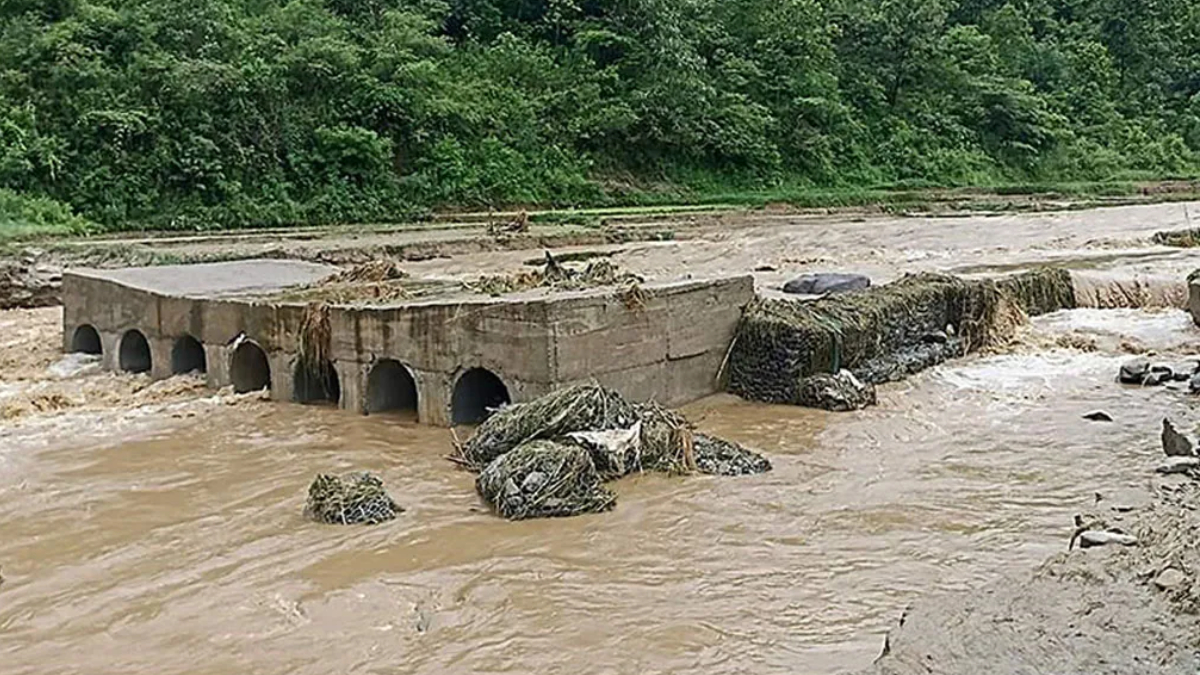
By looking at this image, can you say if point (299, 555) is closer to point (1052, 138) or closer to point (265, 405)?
point (265, 405)

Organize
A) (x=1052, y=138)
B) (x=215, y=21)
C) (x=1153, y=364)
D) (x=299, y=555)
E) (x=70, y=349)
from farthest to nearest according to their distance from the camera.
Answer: (x=1052, y=138) < (x=215, y=21) < (x=70, y=349) < (x=1153, y=364) < (x=299, y=555)

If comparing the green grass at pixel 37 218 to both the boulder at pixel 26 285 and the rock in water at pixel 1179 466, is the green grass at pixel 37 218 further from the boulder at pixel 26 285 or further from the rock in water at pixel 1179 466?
the rock in water at pixel 1179 466

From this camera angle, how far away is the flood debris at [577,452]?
9.88m

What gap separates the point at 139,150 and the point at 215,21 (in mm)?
5985

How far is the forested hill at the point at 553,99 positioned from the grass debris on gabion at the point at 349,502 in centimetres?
2251

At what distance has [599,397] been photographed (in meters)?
11.1

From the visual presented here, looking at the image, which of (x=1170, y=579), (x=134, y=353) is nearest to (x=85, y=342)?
(x=134, y=353)

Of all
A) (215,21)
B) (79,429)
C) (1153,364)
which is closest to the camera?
(79,429)

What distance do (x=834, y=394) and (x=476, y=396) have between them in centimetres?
→ 389

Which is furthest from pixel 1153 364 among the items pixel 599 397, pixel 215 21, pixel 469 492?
pixel 215 21

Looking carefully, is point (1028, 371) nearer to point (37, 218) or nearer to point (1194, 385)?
point (1194, 385)

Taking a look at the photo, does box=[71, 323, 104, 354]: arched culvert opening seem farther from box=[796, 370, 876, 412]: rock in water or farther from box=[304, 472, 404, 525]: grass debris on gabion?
box=[796, 370, 876, 412]: rock in water

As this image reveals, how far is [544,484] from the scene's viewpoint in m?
9.86

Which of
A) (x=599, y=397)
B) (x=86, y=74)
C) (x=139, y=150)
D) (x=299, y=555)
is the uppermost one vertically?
(x=86, y=74)
